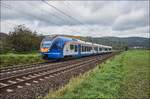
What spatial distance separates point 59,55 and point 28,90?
17294 millimetres

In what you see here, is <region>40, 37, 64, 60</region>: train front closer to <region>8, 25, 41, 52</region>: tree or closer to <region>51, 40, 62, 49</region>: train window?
<region>51, 40, 62, 49</region>: train window

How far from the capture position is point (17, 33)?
58.6 meters

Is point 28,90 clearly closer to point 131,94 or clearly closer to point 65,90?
point 65,90

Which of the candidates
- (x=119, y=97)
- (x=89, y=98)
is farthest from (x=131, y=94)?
(x=89, y=98)

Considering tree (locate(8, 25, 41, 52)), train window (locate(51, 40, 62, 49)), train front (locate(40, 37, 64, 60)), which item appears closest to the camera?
train front (locate(40, 37, 64, 60))

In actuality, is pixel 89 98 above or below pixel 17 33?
below

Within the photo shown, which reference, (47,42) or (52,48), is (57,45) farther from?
(47,42)

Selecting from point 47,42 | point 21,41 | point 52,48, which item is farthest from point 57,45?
point 21,41

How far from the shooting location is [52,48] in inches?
1045

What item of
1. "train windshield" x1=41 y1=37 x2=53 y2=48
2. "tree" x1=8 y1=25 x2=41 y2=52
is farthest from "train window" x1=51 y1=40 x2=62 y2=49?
"tree" x1=8 y1=25 x2=41 y2=52

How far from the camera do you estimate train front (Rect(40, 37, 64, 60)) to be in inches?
1041

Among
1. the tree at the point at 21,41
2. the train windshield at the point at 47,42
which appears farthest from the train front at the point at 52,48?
the tree at the point at 21,41

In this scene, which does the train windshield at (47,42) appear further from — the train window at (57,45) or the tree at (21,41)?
the tree at (21,41)

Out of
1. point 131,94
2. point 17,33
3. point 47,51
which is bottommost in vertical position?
point 131,94
